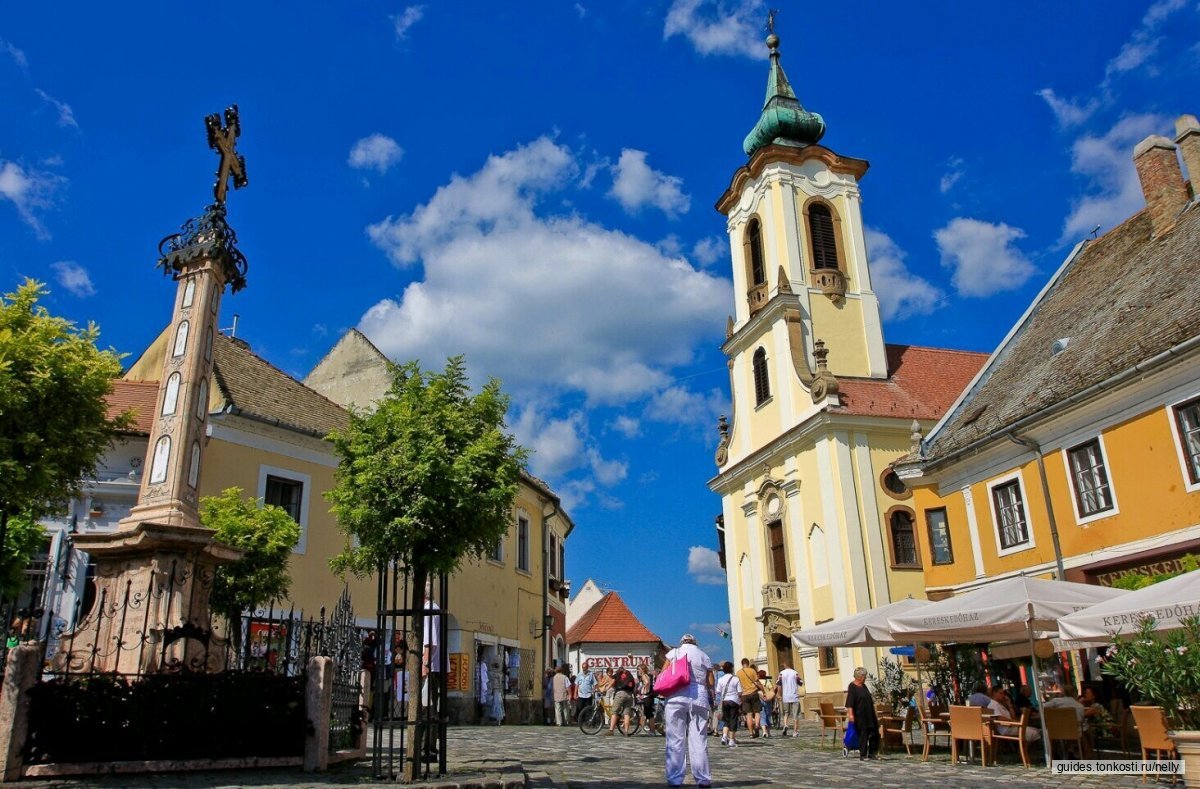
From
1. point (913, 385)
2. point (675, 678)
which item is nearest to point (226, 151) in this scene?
point (675, 678)

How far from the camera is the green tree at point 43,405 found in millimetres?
10680

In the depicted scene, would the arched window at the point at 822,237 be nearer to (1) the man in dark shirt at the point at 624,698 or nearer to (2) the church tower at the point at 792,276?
(2) the church tower at the point at 792,276

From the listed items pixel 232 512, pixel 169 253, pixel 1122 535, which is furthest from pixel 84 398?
pixel 1122 535

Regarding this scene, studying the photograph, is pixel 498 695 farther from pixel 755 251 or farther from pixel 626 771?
pixel 755 251

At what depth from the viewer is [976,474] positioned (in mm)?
20281

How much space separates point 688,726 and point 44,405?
27.9ft

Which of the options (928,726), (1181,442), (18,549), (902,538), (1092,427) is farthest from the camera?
(902,538)

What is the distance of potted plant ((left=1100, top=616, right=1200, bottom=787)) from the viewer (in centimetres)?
A: 908

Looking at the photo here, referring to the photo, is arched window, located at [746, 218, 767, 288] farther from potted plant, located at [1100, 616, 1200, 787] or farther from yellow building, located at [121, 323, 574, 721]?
potted plant, located at [1100, 616, 1200, 787]

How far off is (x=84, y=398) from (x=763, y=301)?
27.8 metres

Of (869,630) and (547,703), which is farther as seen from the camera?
(547,703)

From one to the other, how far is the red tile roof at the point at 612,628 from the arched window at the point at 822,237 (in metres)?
26.3

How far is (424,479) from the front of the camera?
895 cm

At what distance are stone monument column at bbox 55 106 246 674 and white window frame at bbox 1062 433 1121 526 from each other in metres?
14.4
